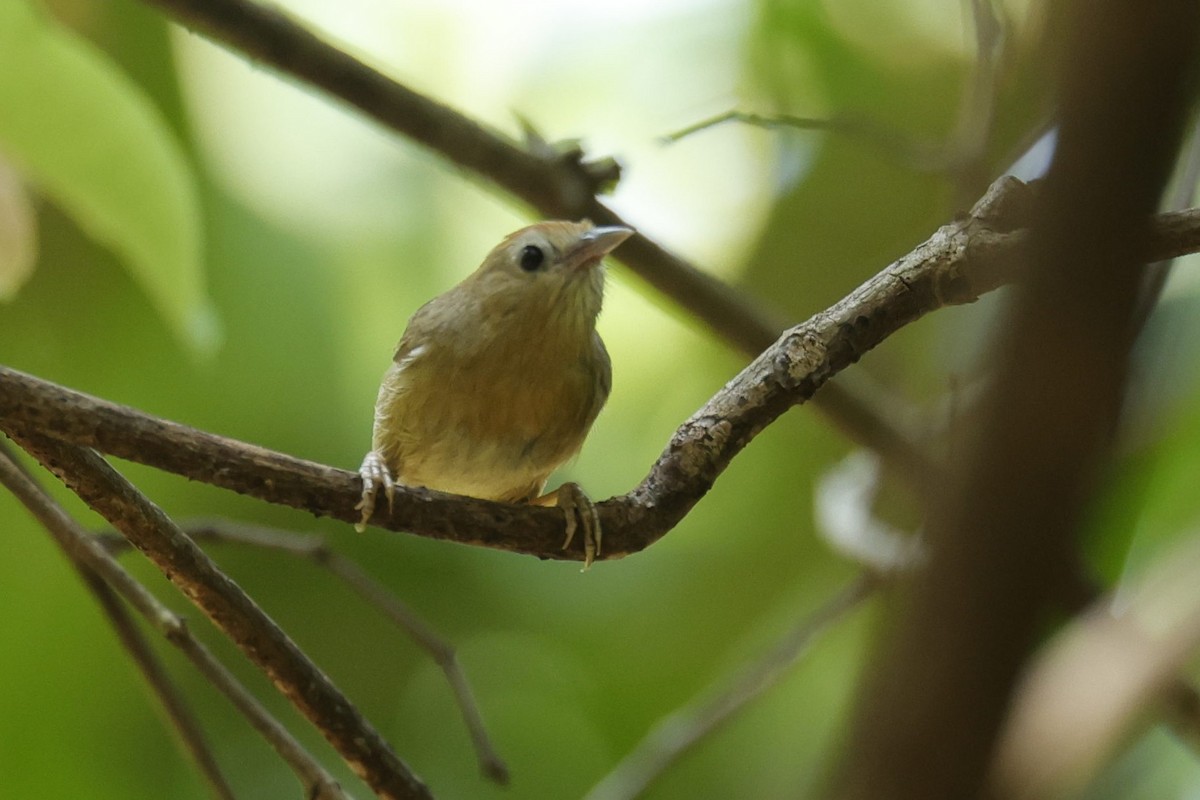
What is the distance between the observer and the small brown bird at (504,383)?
2615mm

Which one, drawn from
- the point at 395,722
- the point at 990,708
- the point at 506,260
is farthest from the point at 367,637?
the point at 990,708

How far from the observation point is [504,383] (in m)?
2.63

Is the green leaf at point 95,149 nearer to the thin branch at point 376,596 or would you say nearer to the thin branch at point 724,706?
the thin branch at point 376,596

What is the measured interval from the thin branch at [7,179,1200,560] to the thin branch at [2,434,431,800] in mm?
125

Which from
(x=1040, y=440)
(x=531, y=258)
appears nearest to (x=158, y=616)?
(x=531, y=258)

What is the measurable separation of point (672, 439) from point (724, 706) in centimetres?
137

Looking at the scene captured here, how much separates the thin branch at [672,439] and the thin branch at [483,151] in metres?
1.03

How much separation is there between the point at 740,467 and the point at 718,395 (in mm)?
3015

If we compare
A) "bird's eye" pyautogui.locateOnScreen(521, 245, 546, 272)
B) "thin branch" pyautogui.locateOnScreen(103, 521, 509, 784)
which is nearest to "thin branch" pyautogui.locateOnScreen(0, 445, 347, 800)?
"thin branch" pyautogui.locateOnScreen(103, 521, 509, 784)

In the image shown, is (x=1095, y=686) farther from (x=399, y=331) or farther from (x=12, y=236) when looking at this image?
(x=399, y=331)

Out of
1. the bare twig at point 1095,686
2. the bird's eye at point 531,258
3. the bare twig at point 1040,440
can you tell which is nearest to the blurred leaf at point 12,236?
the bird's eye at point 531,258

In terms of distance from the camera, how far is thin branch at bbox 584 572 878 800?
285cm

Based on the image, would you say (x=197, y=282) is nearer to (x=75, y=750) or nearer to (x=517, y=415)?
(x=517, y=415)

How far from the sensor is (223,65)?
458 cm
